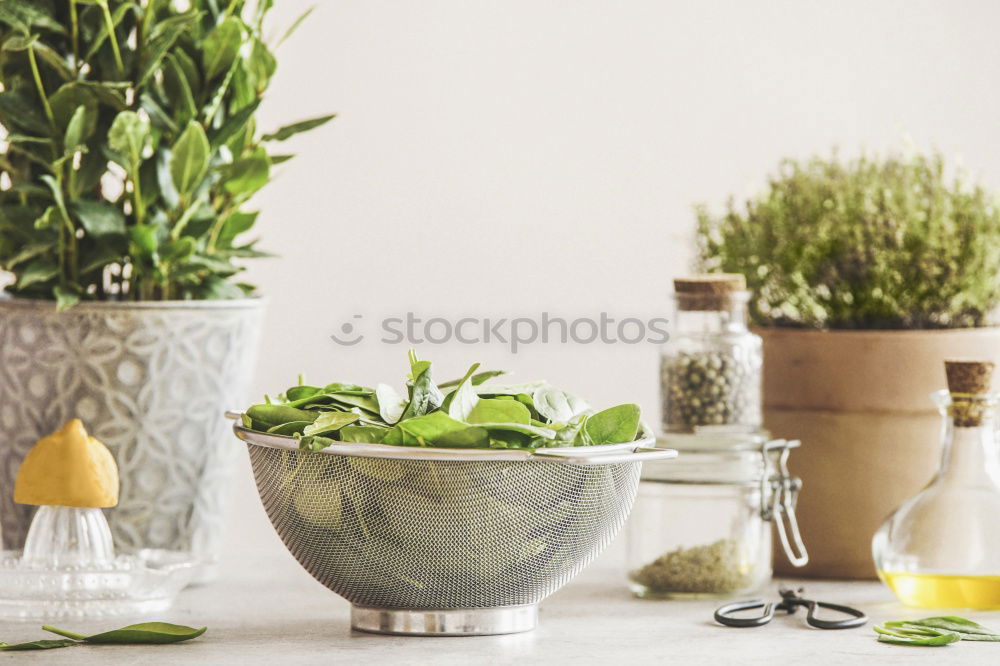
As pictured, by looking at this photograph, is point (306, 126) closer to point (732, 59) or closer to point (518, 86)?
point (518, 86)

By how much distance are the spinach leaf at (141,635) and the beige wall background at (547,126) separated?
0.82 m

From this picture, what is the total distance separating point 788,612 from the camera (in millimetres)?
871

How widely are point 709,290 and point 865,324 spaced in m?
0.18

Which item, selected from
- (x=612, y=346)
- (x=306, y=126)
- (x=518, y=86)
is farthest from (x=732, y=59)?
(x=306, y=126)

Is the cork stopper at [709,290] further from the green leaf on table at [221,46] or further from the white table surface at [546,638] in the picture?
the green leaf on table at [221,46]

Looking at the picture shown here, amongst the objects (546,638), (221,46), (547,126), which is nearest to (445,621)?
(546,638)

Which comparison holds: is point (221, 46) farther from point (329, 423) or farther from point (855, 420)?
point (855, 420)

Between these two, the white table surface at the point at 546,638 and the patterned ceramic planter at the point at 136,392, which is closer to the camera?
the white table surface at the point at 546,638

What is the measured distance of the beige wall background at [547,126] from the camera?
5.01 feet

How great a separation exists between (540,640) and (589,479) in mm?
123

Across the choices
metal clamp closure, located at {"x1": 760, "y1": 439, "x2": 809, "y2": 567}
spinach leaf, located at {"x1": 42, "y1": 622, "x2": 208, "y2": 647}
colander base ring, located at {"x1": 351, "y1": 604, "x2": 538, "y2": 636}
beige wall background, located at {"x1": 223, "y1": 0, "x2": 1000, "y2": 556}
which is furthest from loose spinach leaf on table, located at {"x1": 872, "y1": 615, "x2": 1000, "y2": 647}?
beige wall background, located at {"x1": 223, "y1": 0, "x2": 1000, "y2": 556}

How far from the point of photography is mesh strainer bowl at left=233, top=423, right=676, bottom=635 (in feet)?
2.36

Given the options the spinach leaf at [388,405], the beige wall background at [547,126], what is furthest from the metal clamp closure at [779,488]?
the beige wall background at [547,126]

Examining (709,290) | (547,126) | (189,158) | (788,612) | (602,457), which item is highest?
(547,126)
